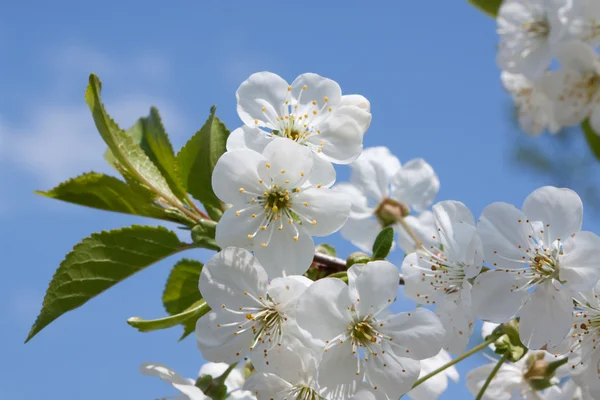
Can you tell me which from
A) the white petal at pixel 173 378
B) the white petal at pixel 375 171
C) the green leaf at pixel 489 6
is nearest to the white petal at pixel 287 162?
the white petal at pixel 173 378

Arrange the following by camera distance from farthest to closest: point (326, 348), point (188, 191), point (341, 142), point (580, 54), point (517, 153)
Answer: point (517, 153)
point (580, 54)
point (188, 191)
point (341, 142)
point (326, 348)

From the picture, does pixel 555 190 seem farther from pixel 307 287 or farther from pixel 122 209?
pixel 122 209

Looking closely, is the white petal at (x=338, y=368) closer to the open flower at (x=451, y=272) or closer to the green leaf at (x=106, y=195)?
the open flower at (x=451, y=272)

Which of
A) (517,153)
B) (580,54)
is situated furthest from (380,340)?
(517,153)

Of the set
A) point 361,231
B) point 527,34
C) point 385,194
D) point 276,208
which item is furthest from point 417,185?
point 276,208

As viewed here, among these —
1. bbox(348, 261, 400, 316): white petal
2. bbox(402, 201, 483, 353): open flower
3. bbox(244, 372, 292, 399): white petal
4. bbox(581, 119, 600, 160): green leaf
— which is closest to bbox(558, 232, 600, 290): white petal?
bbox(402, 201, 483, 353): open flower
